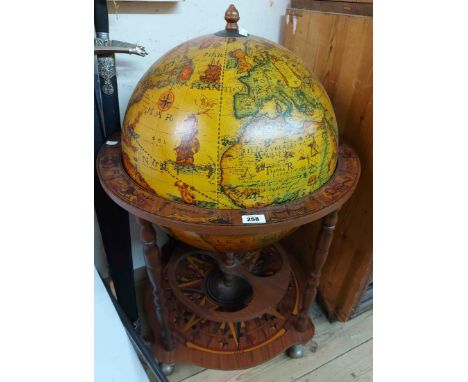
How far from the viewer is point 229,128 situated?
2.40ft

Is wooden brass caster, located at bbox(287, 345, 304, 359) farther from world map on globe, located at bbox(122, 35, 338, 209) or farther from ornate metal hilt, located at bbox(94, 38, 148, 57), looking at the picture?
ornate metal hilt, located at bbox(94, 38, 148, 57)

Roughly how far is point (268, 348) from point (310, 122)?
94 cm

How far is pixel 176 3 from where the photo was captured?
43.8 inches

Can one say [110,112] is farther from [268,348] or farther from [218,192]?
[268,348]

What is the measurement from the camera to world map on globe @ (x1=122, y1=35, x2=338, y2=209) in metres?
0.74

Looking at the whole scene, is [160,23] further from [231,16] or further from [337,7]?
[337,7]

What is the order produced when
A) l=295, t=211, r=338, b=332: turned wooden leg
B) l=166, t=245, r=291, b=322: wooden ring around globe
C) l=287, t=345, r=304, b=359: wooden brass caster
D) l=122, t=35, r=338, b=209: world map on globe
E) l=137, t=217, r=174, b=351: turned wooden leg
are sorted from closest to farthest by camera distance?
l=122, t=35, r=338, b=209: world map on globe < l=137, t=217, r=174, b=351: turned wooden leg < l=295, t=211, r=338, b=332: turned wooden leg < l=166, t=245, r=291, b=322: wooden ring around globe < l=287, t=345, r=304, b=359: wooden brass caster

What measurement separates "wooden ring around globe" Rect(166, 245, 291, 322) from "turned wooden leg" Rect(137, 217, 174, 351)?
0.13m

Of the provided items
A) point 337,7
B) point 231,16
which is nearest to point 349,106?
point 337,7

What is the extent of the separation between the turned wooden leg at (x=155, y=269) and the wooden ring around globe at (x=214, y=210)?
0.24 feet

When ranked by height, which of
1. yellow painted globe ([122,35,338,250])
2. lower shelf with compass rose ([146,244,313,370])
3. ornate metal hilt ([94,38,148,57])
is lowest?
lower shelf with compass rose ([146,244,313,370])

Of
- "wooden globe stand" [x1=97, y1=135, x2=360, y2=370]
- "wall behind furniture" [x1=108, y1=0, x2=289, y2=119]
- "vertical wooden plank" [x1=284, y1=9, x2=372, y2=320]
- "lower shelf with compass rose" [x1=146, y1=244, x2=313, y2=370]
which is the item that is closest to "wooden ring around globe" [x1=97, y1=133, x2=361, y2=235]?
"wooden globe stand" [x1=97, y1=135, x2=360, y2=370]

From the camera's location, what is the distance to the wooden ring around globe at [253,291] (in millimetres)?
1262

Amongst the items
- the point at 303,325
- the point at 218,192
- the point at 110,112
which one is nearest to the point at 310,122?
the point at 218,192
